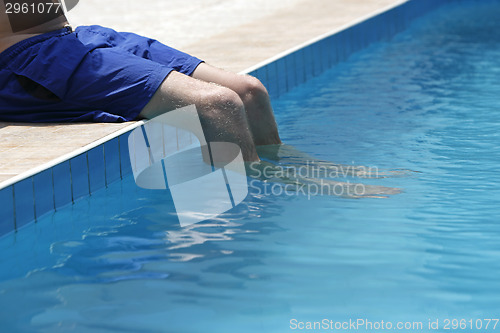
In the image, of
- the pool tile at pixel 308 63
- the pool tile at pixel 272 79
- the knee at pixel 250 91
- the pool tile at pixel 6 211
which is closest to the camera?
the pool tile at pixel 6 211

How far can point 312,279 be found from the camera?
2428mm

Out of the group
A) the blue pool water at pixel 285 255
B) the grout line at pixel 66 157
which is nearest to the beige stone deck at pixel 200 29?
the grout line at pixel 66 157

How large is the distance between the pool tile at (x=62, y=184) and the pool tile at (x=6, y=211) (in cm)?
26

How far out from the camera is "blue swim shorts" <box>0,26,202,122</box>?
3.32 metres

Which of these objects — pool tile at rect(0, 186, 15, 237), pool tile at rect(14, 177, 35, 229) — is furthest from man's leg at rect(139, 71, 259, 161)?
pool tile at rect(0, 186, 15, 237)

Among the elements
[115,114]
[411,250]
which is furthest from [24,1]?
[411,250]

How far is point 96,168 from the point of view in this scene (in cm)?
320

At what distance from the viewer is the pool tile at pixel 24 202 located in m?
2.72

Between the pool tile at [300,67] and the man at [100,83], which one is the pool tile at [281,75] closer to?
the pool tile at [300,67]

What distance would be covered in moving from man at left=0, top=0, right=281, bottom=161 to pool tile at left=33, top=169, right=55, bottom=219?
0.57 metres

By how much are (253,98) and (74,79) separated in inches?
30.8

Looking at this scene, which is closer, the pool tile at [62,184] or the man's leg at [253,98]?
the pool tile at [62,184]

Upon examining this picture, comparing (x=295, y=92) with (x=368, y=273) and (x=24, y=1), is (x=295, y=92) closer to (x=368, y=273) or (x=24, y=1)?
(x=24, y=1)

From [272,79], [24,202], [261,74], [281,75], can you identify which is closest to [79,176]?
[24,202]
